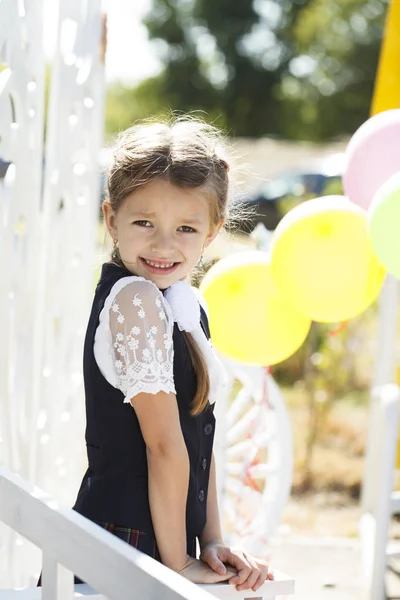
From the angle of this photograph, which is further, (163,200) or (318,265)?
(318,265)

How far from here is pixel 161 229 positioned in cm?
147

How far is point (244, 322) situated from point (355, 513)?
2.51m

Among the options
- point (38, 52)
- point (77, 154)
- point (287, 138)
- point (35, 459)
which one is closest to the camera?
point (38, 52)

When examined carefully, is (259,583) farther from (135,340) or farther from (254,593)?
(135,340)

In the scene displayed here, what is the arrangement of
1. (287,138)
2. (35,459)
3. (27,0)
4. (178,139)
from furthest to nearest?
(287,138) → (35,459) → (27,0) → (178,139)

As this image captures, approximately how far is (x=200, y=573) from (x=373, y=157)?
128 cm

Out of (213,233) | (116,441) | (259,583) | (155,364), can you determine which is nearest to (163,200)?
(213,233)

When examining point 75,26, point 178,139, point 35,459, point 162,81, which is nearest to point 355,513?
point 35,459

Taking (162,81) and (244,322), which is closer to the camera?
(244,322)

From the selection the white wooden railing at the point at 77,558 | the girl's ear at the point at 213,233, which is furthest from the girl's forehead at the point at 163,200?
the white wooden railing at the point at 77,558

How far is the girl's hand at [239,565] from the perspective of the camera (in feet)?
4.76

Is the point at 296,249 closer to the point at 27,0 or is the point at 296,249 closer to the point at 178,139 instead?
the point at 178,139

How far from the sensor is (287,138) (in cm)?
4106

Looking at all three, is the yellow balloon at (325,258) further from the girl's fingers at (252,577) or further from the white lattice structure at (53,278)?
the girl's fingers at (252,577)
